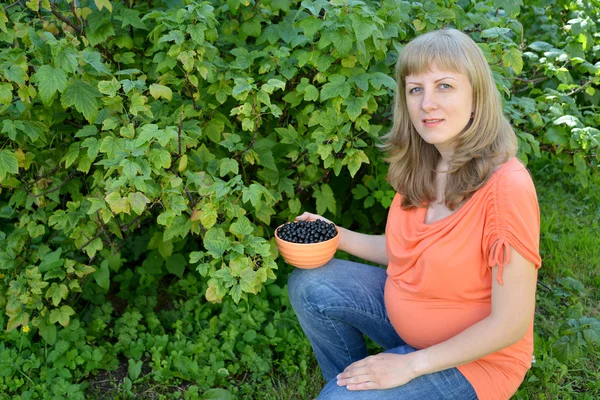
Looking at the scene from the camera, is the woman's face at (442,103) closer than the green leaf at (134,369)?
Yes

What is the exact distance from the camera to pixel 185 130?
2.20 metres

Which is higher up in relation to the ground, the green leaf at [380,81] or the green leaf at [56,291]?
the green leaf at [380,81]

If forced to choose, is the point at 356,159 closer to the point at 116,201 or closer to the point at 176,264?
the point at 116,201

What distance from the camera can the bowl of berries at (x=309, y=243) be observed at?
2182 mm

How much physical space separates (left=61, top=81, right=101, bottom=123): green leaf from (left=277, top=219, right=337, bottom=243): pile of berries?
2.56 ft

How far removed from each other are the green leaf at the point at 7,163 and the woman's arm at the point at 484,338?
1.37 meters

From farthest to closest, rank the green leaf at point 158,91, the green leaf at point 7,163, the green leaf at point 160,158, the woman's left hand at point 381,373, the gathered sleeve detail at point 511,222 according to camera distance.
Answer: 1. the green leaf at point 7,163
2. the green leaf at point 158,91
3. the green leaf at point 160,158
4. the woman's left hand at point 381,373
5. the gathered sleeve detail at point 511,222

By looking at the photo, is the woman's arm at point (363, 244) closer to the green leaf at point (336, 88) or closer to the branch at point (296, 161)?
the branch at point (296, 161)

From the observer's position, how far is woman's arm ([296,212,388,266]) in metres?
2.35

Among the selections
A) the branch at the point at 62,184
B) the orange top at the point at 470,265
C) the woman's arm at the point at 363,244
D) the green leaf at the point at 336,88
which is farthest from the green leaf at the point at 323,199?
the branch at the point at 62,184

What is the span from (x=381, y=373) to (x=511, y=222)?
1.91 feet

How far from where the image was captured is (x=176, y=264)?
2916 mm

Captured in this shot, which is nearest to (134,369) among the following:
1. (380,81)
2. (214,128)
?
(214,128)

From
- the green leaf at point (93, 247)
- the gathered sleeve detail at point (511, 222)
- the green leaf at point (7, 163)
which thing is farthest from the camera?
the green leaf at point (93, 247)
